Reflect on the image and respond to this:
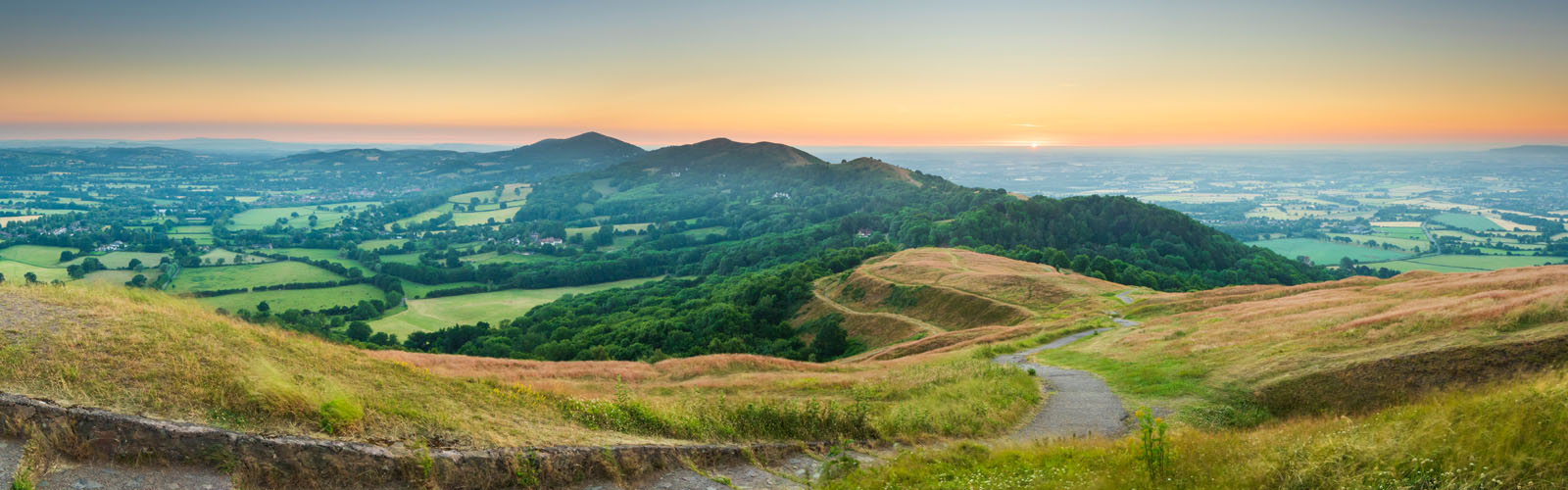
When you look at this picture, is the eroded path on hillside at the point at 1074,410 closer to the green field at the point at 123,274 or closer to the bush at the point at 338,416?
the bush at the point at 338,416

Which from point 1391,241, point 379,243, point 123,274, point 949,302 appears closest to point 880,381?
point 949,302

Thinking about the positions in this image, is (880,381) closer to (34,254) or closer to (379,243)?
(34,254)

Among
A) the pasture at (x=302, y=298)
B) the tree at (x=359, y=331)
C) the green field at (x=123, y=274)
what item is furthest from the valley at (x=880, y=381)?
the green field at (x=123, y=274)

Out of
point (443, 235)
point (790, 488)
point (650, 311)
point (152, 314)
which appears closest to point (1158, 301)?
Answer: point (790, 488)

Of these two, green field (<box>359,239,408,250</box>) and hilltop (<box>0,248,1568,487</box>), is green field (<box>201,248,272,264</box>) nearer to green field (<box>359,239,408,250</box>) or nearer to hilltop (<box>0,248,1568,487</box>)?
green field (<box>359,239,408,250</box>)

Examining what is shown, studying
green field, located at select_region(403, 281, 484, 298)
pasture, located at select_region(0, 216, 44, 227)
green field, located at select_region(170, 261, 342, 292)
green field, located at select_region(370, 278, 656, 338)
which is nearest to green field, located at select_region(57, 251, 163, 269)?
green field, located at select_region(170, 261, 342, 292)
